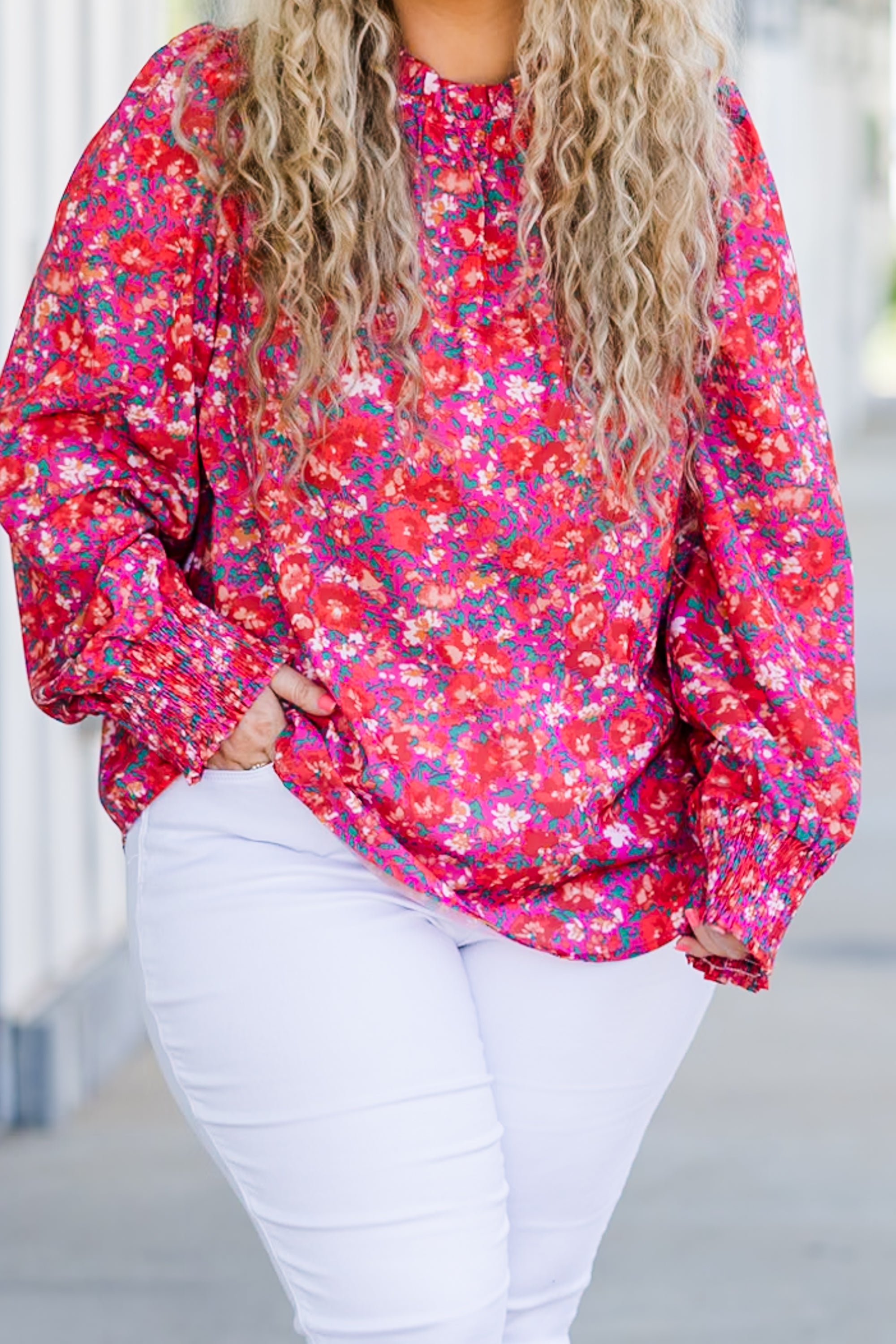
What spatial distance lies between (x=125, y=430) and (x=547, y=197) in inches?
18.9

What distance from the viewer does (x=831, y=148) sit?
20000 mm

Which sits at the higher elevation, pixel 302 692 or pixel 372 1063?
pixel 302 692

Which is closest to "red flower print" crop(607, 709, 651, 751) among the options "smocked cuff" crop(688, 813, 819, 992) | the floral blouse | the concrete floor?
the floral blouse

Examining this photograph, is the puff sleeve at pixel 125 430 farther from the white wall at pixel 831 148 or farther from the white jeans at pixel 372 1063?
the white wall at pixel 831 148

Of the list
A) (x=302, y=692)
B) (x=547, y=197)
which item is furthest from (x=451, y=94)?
(x=302, y=692)

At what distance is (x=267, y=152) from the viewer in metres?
2.01

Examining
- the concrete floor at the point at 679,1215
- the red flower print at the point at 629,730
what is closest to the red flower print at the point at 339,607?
the red flower print at the point at 629,730

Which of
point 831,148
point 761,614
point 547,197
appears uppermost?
point 547,197

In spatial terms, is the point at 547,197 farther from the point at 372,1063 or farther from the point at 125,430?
the point at 372,1063

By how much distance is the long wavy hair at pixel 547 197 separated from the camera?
6.61 feet

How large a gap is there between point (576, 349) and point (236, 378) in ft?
1.10

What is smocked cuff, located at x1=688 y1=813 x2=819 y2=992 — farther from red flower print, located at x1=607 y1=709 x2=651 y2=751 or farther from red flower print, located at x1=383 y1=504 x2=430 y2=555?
red flower print, located at x1=383 y1=504 x2=430 y2=555

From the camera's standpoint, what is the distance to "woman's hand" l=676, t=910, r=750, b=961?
2.10 meters

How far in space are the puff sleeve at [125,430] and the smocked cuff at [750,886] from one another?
48 centimetres
